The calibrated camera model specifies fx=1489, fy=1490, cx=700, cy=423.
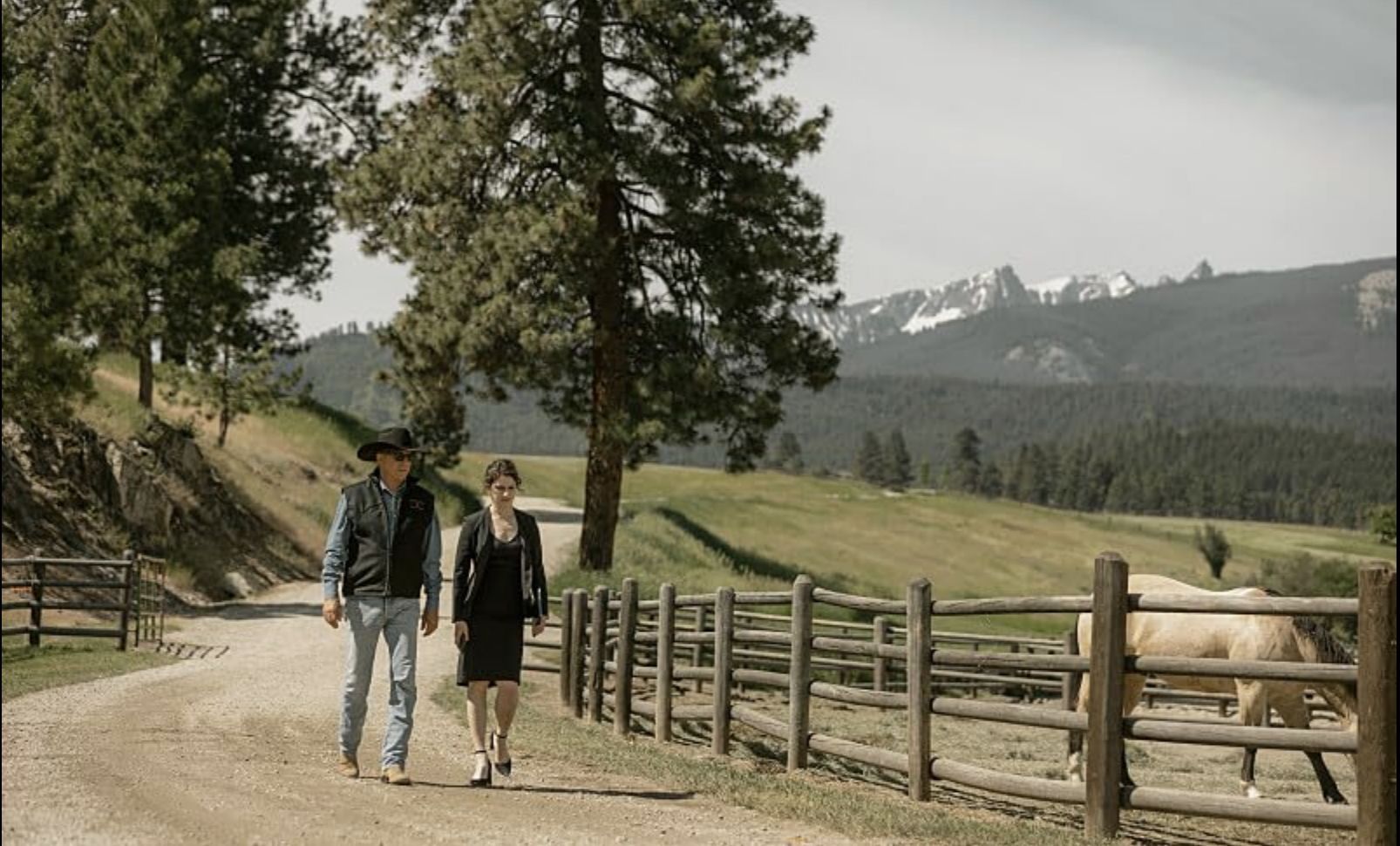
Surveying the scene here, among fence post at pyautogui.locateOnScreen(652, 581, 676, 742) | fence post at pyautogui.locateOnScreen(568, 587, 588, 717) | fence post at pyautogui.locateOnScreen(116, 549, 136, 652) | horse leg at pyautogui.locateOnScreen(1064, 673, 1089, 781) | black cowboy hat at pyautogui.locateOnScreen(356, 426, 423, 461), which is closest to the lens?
black cowboy hat at pyautogui.locateOnScreen(356, 426, 423, 461)

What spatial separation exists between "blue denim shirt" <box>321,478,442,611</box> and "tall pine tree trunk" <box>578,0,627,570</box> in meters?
20.0

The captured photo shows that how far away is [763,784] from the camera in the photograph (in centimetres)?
1237

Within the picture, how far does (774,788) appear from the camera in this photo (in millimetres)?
12109

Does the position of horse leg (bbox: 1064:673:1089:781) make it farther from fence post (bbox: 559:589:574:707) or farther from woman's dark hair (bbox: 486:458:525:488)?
fence post (bbox: 559:589:574:707)

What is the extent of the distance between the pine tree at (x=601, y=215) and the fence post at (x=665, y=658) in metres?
14.6

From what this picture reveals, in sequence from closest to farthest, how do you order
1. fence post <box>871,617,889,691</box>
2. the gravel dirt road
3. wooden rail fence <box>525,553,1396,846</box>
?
1. the gravel dirt road
2. wooden rail fence <box>525,553,1396,846</box>
3. fence post <box>871,617,889,691</box>

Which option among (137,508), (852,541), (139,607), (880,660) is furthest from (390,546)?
(852,541)

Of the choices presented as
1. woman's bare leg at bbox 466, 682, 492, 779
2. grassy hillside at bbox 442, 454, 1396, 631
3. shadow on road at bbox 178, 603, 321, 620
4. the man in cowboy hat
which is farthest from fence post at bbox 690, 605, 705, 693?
the man in cowboy hat

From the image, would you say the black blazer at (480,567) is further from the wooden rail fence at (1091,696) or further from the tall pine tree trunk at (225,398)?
the tall pine tree trunk at (225,398)

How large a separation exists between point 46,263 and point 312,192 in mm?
27284

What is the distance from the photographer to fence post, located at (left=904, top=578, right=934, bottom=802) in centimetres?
1220

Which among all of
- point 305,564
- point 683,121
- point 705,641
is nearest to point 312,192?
point 305,564

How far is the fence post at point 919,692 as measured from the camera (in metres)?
12.2

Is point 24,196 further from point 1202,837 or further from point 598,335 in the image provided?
point 1202,837
